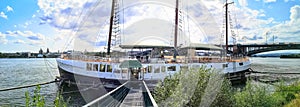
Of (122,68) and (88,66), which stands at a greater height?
(88,66)

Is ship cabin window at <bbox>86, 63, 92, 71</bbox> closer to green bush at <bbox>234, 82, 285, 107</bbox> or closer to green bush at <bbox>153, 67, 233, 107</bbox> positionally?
green bush at <bbox>153, 67, 233, 107</bbox>

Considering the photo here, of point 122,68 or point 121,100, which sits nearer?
point 121,100

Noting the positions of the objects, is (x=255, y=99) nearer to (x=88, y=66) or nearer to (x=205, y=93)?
(x=205, y=93)

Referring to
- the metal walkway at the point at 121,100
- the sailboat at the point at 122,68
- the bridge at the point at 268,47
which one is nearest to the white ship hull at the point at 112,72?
the sailboat at the point at 122,68

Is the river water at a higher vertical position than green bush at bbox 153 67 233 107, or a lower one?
lower

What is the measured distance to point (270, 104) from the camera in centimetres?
1278

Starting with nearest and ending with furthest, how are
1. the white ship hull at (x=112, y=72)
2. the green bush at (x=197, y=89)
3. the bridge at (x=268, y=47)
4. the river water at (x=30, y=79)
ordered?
1. the green bush at (x=197, y=89)
2. the river water at (x=30, y=79)
3. the white ship hull at (x=112, y=72)
4. the bridge at (x=268, y=47)

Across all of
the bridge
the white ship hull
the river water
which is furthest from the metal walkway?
the bridge

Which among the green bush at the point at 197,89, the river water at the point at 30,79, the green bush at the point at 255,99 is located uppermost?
the green bush at the point at 197,89

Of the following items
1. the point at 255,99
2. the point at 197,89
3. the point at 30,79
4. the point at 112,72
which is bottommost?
the point at 30,79

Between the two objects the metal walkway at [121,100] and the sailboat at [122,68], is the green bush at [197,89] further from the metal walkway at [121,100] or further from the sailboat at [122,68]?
the sailboat at [122,68]

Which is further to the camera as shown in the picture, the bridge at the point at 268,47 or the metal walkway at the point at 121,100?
the bridge at the point at 268,47

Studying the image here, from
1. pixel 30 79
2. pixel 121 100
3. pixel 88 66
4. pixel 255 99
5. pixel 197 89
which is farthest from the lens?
pixel 30 79

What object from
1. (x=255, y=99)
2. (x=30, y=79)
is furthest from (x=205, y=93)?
(x=30, y=79)
